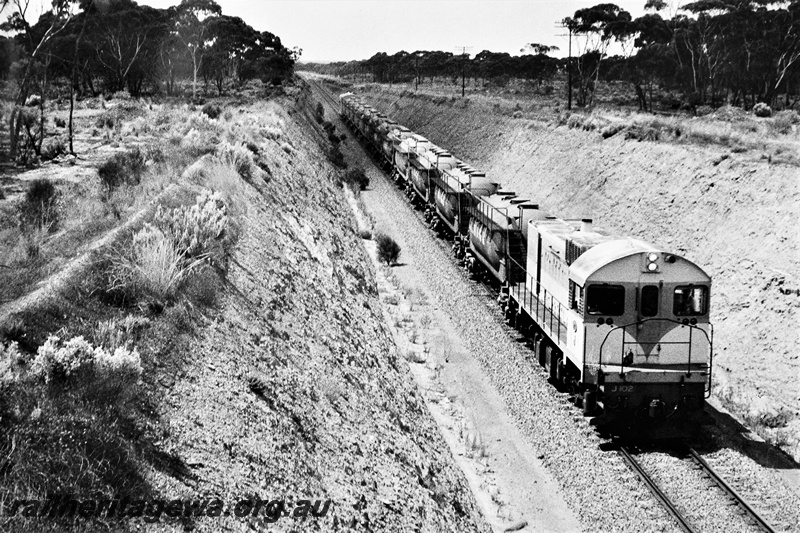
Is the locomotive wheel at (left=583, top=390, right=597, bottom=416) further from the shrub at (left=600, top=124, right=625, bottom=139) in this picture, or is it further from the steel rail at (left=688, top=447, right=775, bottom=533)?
the shrub at (left=600, top=124, right=625, bottom=139)

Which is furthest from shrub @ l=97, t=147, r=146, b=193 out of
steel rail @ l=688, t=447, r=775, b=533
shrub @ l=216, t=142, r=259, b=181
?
steel rail @ l=688, t=447, r=775, b=533

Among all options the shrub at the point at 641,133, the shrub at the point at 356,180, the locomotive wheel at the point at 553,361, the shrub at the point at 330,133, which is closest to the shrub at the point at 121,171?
the locomotive wheel at the point at 553,361

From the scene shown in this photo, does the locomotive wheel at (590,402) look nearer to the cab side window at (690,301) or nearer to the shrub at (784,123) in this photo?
the cab side window at (690,301)

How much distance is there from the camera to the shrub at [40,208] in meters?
13.7

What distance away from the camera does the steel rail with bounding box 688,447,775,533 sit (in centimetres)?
1313

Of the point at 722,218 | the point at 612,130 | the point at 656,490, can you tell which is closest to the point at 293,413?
the point at 656,490

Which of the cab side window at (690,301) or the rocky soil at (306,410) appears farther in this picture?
the cab side window at (690,301)

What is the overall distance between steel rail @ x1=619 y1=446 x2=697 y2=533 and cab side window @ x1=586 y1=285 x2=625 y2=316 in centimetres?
297

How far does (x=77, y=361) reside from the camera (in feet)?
25.2

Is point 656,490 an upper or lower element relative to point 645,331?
lower

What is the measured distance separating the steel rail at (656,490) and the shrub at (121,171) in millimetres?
13343

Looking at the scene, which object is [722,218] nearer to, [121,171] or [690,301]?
[690,301]

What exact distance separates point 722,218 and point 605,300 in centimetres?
1497

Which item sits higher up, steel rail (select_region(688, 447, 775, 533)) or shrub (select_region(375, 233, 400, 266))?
shrub (select_region(375, 233, 400, 266))
